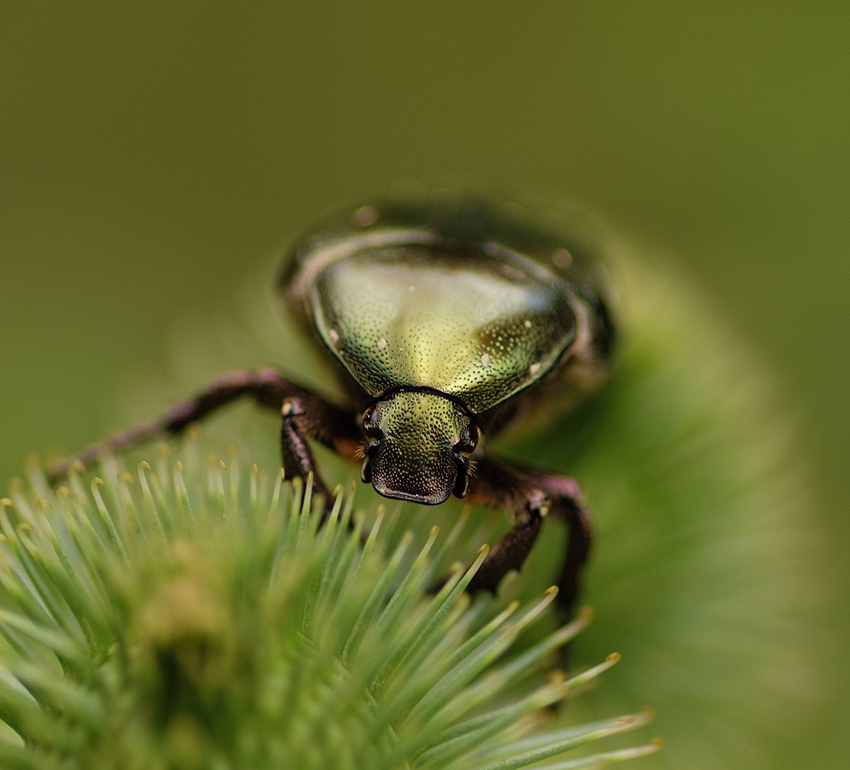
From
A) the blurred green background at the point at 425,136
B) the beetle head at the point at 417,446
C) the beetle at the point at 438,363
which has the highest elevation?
the blurred green background at the point at 425,136

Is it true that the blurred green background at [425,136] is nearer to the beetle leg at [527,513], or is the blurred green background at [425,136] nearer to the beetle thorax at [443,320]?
the beetle thorax at [443,320]

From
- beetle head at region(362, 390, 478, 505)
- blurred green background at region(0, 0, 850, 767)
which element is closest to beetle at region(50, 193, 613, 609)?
beetle head at region(362, 390, 478, 505)

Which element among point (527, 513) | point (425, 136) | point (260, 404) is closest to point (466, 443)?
point (527, 513)

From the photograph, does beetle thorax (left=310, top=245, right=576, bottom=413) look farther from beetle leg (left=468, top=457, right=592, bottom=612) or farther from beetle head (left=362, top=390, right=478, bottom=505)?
beetle leg (left=468, top=457, right=592, bottom=612)

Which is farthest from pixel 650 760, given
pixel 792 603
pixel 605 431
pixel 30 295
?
pixel 30 295

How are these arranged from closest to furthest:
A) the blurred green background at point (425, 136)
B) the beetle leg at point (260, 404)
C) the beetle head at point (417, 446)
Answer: the beetle head at point (417, 446) < the beetle leg at point (260, 404) < the blurred green background at point (425, 136)

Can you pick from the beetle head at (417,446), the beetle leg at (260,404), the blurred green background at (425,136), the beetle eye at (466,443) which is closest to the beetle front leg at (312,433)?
the beetle leg at (260,404)

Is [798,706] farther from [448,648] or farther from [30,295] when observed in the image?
[30,295]
